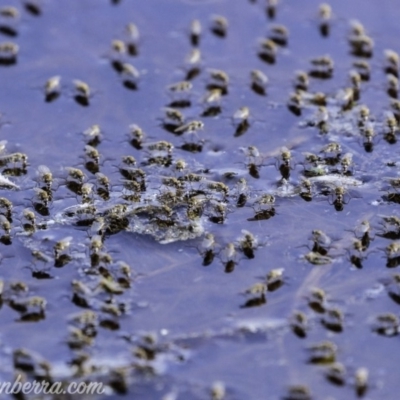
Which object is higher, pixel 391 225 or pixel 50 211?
pixel 391 225

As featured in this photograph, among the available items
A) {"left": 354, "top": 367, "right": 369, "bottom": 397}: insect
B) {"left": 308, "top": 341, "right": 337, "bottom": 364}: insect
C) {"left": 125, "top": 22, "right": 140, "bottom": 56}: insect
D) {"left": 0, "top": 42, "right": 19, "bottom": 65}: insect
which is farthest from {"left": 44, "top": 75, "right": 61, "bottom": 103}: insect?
{"left": 354, "top": 367, "right": 369, "bottom": 397}: insect

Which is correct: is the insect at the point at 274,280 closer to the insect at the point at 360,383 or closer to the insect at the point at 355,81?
the insect at the point at 360,383

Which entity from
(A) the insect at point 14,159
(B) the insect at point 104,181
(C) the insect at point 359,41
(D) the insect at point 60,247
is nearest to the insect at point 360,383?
(D) the insect at point 60,247

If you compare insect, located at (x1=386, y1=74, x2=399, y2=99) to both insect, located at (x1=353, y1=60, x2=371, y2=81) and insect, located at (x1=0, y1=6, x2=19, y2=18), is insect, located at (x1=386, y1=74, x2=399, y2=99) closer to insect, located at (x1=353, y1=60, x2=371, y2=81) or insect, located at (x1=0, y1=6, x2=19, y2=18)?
insect, located at (x1=353, y1=60, x2=371, y2=81)

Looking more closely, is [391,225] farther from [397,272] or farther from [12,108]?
[12,108]

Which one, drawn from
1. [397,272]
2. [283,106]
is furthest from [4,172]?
[397,272]

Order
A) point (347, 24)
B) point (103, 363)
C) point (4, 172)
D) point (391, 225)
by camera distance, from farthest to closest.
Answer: point (347, 24) < point (4, 172) < point (391, 225) < point (103, 363)
